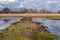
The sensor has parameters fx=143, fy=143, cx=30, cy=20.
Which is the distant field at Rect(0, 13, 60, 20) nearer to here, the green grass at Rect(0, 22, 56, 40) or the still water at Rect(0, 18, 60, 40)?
the still water at Rect(0, 18, 60, 40)

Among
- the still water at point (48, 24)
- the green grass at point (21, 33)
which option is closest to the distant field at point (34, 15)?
the still water at point (48, 24)

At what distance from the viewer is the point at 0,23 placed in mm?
2365

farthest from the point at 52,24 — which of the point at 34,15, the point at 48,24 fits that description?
the point at 34,15

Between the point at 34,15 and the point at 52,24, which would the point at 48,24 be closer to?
the point at 52,24

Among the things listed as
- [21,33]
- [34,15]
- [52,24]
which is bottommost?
[21,33]

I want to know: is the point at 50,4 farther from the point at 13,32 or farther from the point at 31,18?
the point at 13,32

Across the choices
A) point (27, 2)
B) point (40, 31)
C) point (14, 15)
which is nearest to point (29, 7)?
point (27, 2)

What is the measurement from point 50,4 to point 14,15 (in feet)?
2.08

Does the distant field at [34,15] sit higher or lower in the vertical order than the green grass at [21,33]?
higher

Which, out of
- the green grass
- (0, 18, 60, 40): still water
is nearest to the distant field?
(0, 18, 60, 40): still water

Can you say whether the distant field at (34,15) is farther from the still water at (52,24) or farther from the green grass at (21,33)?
the green grass at (21,33)

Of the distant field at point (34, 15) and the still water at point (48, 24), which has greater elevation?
the distant field at point (34, 15)

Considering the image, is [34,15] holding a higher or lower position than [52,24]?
higher

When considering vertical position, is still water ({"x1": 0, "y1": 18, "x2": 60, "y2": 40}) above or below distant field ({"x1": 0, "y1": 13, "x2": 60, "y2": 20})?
below
